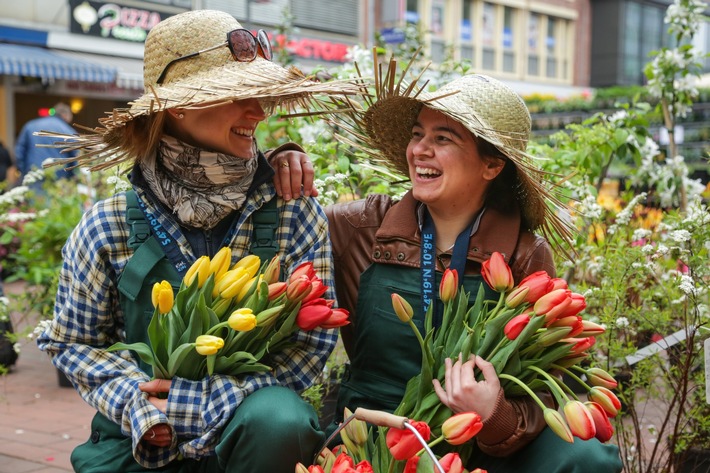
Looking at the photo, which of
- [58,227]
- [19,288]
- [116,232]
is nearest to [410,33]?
[58,227]

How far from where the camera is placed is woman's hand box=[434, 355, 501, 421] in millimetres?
2205

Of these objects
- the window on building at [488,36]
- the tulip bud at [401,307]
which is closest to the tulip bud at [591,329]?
the tulip bud at [401,307]

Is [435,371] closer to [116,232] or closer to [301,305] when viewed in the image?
[301,305]

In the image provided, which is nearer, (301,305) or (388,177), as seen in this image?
(301,305)

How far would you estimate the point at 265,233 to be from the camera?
105 inches

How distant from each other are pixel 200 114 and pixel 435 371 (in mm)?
1005

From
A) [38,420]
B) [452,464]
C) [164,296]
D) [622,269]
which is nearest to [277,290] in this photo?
[164,296]

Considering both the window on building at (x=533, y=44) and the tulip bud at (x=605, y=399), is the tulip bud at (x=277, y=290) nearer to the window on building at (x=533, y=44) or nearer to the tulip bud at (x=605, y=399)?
the tulip bud at (x=605, y=399)

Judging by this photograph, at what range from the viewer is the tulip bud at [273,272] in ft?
7.88

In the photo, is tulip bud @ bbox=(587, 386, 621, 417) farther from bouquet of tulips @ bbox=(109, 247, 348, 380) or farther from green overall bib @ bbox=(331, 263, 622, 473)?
bouquet of tulips @ bbox=(109, 247, 348, 380)

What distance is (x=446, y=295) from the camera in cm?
236

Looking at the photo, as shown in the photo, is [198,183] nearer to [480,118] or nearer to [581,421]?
[480,118]

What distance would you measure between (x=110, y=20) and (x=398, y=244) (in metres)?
17.3

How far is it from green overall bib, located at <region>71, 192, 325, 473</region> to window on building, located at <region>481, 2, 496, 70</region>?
31947 mm
